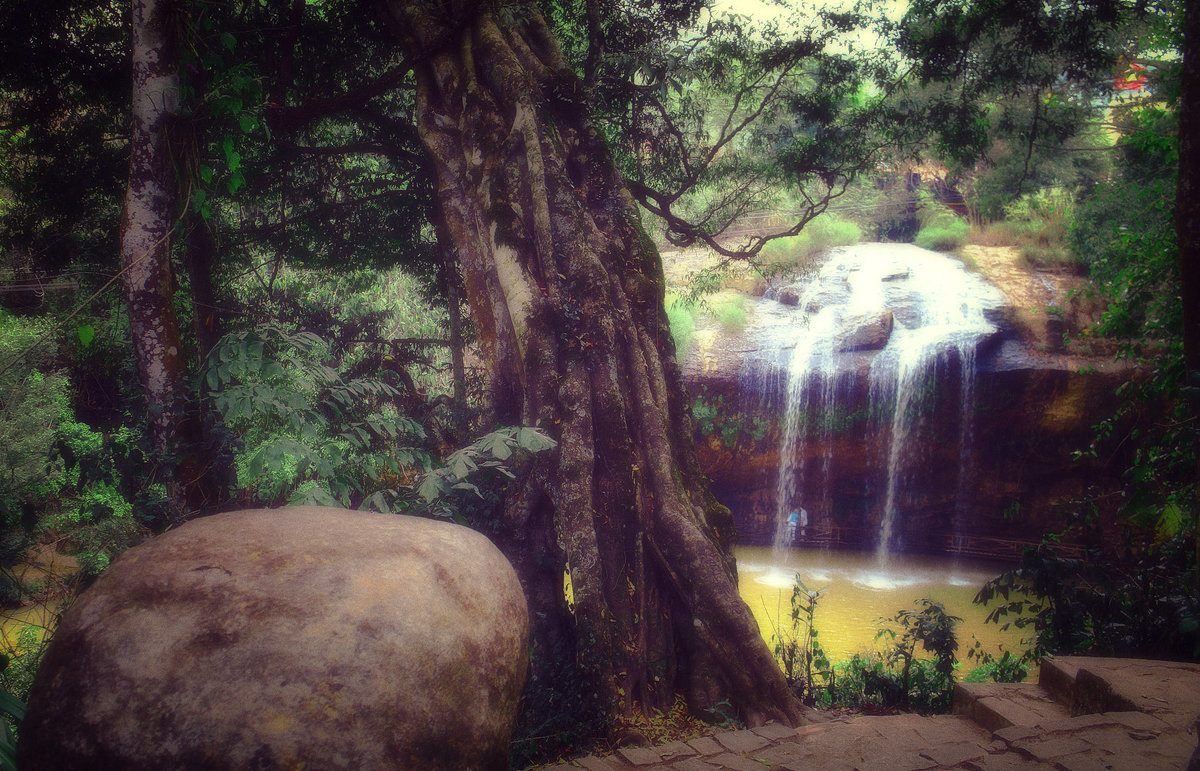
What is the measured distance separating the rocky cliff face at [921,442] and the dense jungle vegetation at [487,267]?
141 centimetres

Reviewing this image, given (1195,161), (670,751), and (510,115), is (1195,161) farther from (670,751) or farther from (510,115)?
(510,115)

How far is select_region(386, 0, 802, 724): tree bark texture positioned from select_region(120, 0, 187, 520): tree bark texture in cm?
206

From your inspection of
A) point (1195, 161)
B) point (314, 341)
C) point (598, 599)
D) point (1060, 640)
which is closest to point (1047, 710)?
point (1060, 640)

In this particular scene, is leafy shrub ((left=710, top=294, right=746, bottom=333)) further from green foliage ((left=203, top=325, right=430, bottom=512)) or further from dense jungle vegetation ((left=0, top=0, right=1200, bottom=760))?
green foliage ((left=203, top=325, right=430, bottom=512))

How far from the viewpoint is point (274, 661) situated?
6.01 feet

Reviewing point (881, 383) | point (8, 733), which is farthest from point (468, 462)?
point (881, 383)

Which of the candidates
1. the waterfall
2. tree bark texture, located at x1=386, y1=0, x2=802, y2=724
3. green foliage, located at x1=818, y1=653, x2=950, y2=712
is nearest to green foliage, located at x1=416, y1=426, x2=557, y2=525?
tree bark texture, located at x1=386, y1=0, x2=802, y2=724

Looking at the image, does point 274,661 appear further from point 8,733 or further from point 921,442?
point 921,442

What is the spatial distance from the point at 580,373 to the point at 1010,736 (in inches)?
122

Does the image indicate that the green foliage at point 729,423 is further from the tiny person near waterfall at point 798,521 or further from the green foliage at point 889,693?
the green foliage at point 889,693

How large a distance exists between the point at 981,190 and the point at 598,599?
58.9 feet

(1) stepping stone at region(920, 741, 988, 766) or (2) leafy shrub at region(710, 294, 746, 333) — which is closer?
(1) stepping stone at region(920, 741, 988, 766)

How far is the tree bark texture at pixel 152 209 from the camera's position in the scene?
3.90m

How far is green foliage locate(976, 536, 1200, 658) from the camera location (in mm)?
4504
